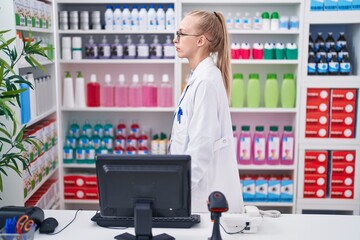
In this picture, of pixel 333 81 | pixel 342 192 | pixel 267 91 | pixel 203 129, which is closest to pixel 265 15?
pixel 267 91

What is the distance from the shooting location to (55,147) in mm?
3840

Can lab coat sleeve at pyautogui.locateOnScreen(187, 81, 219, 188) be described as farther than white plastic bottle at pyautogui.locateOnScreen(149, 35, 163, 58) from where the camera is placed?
No

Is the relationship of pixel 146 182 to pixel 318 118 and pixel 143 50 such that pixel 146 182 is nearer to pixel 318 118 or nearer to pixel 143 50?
pixel 143 50

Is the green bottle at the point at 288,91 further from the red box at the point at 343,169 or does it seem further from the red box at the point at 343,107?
the red box at the point at 343,169

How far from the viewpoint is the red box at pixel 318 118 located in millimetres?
3799

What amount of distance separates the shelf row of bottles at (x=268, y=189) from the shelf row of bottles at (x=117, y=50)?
1324 mm

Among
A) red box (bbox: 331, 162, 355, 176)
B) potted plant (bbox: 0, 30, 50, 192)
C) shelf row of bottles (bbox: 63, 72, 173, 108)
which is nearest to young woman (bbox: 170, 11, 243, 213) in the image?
potted plant (bbox: 0, 30, 50, 192)

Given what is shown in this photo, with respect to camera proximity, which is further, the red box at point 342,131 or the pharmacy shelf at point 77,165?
the pharmacy shelf at point 77,165

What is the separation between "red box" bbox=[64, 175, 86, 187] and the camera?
400 cm

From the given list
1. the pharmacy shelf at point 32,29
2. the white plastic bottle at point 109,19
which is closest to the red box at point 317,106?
the white plastic bottle at point 109,19

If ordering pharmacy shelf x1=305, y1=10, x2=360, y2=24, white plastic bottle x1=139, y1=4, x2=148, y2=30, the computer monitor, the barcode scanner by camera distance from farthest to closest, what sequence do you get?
white plastic bottle x1=139, y1=4, x2=148, y2=30, pharmacy shelf x1=305, y1=10, x2=360, y2=24, the computer monitor, the barcode scanner

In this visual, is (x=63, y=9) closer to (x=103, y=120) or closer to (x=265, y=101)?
(x=103, y=120)

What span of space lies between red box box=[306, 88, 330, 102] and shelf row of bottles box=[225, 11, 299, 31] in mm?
546

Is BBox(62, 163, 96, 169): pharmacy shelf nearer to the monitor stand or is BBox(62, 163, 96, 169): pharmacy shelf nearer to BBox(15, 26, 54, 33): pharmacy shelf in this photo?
BBox(15, 26, 54, 33): pharmacy shelf
